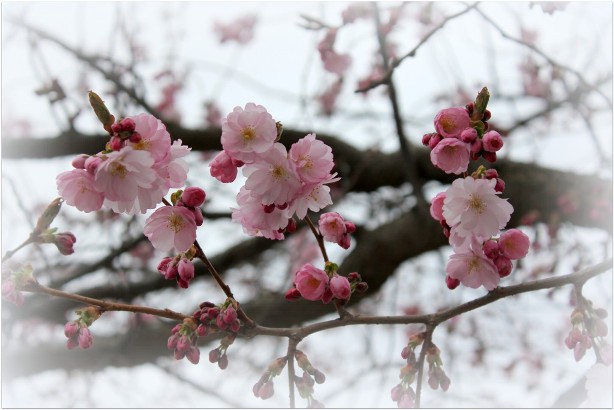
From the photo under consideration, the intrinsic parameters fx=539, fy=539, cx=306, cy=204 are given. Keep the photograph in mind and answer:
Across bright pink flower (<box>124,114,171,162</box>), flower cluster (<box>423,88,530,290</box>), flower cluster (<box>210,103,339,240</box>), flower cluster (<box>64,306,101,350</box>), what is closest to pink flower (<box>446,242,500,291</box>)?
flower cluster (<box>423,88,530,290</box>)

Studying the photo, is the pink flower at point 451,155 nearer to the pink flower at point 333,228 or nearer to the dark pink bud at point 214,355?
the pink flower at point 333,228

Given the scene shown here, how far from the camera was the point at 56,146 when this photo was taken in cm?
307

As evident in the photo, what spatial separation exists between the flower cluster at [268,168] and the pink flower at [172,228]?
11 centimetres

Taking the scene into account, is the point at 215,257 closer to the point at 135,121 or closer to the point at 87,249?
the point at 87,249

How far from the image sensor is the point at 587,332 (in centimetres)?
133

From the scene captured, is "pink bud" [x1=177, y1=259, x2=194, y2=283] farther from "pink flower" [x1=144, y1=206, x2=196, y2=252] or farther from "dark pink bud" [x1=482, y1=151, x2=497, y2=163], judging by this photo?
"dark pink bud" [x1=482, y1=151, x2=497, y2=163]

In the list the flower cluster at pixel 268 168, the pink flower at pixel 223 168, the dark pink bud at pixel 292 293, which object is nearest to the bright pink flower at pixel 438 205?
the flower cluster at pixel 268 168

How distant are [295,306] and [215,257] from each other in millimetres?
812

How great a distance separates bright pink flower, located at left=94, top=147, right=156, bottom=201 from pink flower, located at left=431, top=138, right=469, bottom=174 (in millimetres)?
563

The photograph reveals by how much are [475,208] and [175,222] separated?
0.64 metres

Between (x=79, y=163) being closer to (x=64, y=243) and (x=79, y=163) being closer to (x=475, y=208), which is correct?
(x=64, y=243)

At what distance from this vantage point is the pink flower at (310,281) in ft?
3.77

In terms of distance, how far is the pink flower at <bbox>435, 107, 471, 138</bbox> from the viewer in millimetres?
1099

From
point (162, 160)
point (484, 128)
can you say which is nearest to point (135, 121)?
point (162, 160)
